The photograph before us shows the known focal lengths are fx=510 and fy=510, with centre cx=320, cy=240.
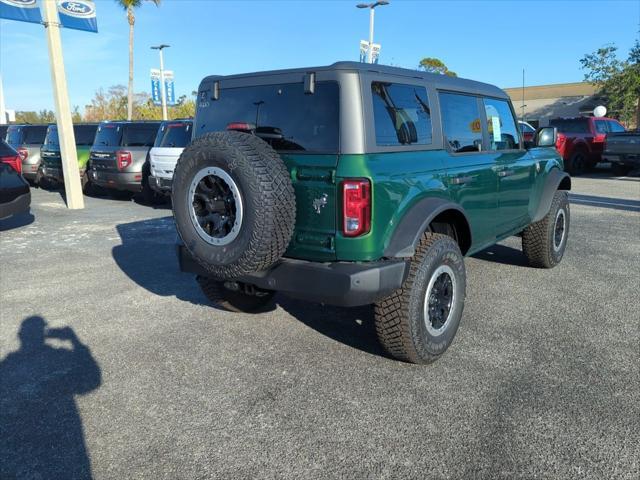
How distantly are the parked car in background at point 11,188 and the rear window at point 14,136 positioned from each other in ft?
26.2

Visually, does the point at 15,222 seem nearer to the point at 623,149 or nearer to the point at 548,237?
the point at 548,237

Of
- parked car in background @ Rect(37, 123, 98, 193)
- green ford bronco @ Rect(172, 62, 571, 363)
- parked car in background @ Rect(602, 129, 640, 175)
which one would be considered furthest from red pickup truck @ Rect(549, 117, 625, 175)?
green ford bronco @ Rect(172, 62, 571, 363)

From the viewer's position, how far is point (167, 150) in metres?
9.48

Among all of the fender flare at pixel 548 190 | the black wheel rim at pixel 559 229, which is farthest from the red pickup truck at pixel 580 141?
the fender flare at pixel 548 190

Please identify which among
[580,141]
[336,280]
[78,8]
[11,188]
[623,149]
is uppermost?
[78,8]

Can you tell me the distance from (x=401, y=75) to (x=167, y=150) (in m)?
6.92

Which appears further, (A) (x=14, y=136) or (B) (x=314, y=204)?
(A) (x=14, y=136)

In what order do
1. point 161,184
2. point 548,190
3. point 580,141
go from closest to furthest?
point 548,190, point 161,184, point 580,141

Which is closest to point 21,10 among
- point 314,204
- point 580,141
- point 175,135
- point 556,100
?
point 175,135

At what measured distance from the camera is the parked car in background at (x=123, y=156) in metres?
10.7

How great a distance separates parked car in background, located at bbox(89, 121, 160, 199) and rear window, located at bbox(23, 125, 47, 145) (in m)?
4.28

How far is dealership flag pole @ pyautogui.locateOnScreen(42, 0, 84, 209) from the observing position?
→ 33.3 ft

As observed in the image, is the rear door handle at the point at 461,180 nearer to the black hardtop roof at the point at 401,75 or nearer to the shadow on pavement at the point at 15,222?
the black hardtop roof at the point at 401,75

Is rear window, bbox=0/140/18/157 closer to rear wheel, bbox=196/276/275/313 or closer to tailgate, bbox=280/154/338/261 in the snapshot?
rear wheel, bbox=196/276/275/313
